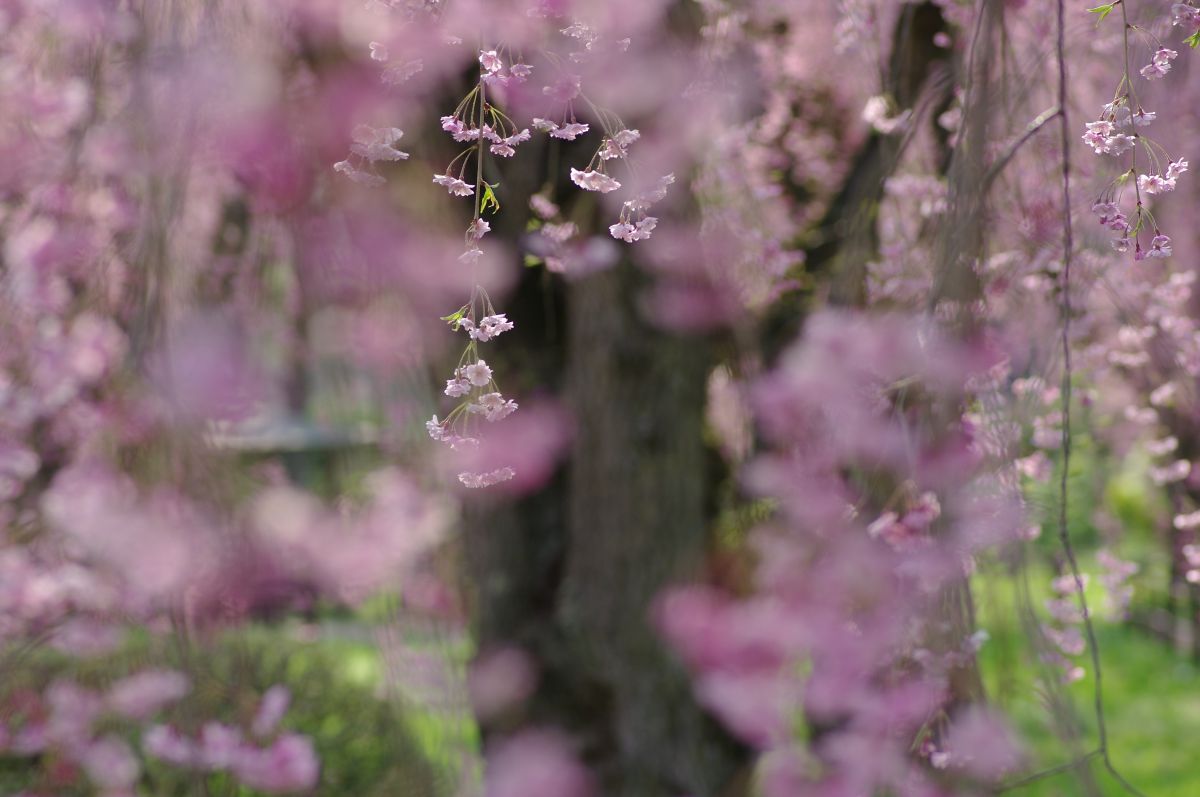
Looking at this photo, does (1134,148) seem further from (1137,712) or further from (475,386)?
(1137,712)

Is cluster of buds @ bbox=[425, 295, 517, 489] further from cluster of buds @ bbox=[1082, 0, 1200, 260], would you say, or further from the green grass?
the green grass

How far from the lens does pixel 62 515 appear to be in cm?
309

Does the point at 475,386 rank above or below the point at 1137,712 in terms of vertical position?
above

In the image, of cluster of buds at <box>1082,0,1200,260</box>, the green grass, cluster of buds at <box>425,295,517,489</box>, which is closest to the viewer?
cluster of buds at <box>425,295,517,489</box>

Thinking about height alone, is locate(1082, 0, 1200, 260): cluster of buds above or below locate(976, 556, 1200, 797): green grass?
above

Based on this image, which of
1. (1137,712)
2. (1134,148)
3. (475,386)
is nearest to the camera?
(475,386)

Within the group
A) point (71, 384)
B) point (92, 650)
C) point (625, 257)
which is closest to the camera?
point (92, 650)

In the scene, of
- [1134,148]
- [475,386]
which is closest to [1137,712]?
[1134,148]

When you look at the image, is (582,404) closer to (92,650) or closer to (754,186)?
(754,186)

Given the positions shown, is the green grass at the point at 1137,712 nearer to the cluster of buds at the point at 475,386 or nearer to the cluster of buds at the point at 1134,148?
the cluster of buds at the point at 1134,148

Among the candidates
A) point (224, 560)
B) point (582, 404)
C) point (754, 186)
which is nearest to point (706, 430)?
point (582, 404)

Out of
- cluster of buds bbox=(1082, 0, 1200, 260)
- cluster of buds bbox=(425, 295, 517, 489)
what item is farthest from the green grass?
cluster of buds bbox=(425, 295, 517, 489)

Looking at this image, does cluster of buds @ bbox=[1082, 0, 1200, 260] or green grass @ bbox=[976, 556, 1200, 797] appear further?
green grass @ bbox=[976, 556, 1200, 797]

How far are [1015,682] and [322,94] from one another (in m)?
1.49
